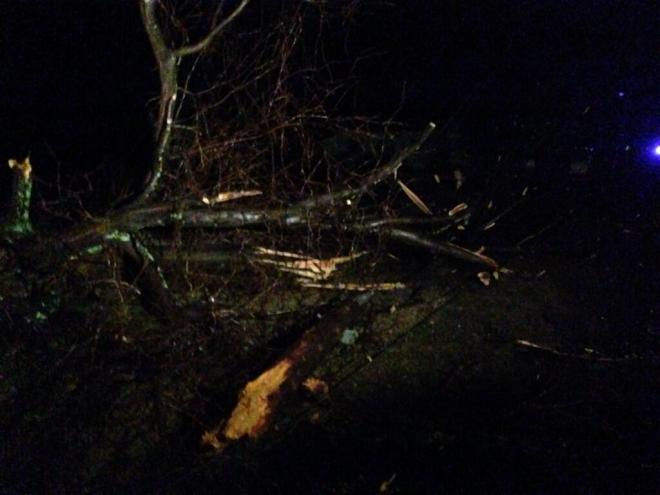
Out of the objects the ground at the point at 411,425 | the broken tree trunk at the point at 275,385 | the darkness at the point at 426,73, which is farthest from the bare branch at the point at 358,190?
the darkness at the point at 426,73

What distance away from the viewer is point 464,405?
3.14m

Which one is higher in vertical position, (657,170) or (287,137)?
(287,137)

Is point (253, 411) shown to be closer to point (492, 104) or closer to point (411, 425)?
point (411, 425)

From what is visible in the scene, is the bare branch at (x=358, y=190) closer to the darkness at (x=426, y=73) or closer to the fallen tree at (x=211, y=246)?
the fallen tree at (x=211, y=246)

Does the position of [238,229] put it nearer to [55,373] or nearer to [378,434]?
[55,373]

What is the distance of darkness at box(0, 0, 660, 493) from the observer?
4930mm

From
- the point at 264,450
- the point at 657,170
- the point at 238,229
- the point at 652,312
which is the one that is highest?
the point at 238,229

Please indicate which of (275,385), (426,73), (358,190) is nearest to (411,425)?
(275,385)

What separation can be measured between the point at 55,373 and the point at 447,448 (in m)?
2.14

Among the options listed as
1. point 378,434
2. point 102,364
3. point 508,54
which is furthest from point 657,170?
point 102,364

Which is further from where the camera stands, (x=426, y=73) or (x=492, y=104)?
(x=426, y=73)

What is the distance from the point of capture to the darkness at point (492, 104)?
4.93 meters

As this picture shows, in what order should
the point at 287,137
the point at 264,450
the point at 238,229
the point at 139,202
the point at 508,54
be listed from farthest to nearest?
the point at 508,54 → the point at 287,137 → the point at 238,229 → the point at 139,202 → the point at 264,450

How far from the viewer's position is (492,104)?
6.75 metres
